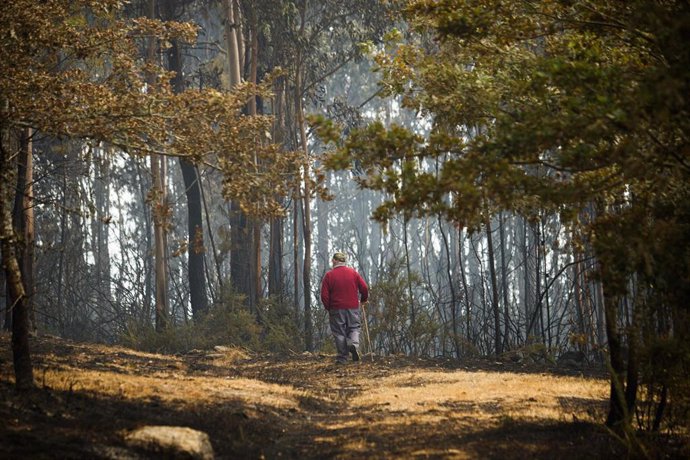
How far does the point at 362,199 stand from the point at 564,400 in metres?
48.0

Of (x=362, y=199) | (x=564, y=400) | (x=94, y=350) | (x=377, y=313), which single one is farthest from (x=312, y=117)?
(x=362, y=199)

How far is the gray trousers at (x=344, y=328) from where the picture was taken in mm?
16062

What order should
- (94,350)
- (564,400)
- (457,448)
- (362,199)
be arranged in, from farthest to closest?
(362,199), (94,350), (564,400), (457,448)

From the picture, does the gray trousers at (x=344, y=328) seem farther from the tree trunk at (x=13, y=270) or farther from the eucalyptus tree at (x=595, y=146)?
the eucalyptus tree at (x=595, y=146)

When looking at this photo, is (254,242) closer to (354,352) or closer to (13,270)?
(354,352)

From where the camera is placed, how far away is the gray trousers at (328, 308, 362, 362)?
1606 centimetres

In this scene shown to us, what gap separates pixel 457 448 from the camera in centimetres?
725

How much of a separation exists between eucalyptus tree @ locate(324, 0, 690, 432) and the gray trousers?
831cm

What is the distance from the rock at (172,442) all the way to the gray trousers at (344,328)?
9232 mm

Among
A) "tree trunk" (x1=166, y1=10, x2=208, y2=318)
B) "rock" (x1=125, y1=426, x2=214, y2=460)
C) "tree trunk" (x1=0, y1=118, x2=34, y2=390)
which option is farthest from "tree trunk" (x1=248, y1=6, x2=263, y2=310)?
"rock" (x1=125, y1=426, x2=214, y2=460)

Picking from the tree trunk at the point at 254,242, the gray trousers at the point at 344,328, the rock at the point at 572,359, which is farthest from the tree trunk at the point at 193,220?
the rock at the point at 572,359

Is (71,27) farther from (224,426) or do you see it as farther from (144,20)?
(224,426)

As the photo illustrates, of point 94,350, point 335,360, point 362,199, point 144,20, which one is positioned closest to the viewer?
point 144,20

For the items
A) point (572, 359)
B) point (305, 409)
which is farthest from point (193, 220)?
point (305, 409)
